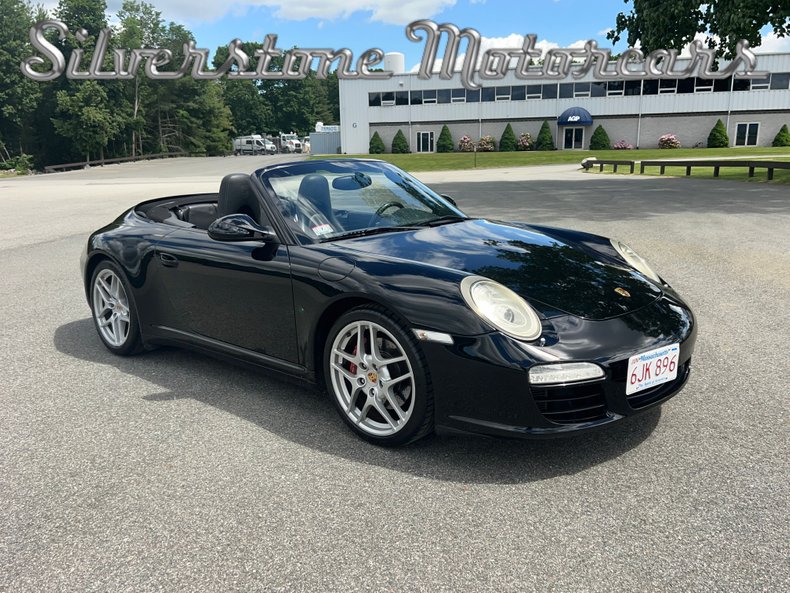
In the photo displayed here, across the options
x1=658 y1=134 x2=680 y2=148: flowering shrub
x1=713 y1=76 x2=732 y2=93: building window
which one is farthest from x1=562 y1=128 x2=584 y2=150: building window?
x1=713 y1=76 x2=732 y2=93: building window

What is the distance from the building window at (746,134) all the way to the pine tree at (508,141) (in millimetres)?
18292

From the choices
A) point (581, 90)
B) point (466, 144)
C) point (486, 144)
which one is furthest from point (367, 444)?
point (581, 90)

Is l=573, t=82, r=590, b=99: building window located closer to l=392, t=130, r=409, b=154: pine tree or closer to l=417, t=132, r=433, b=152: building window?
l=417, t=132, r=433, b=152: building window

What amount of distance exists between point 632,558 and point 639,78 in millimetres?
59495

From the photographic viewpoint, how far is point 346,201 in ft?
13.6

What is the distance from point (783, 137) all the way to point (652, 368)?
59734mm

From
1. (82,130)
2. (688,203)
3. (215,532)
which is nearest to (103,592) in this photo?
(215,532)

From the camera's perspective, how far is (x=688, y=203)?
47.6 feet

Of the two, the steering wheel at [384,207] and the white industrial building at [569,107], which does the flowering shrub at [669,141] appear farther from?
the steering wheel at [384,207]

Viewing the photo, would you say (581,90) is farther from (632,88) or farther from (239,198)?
(239,198)

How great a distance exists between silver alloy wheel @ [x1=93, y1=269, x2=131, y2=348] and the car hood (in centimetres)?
212

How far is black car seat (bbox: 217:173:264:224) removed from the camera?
399 cm

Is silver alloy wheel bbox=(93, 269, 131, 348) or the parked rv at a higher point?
the parked rv

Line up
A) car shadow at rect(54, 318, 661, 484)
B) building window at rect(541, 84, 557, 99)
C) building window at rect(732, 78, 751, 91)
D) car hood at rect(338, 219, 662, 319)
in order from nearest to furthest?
car shadow at rect(54, 318, 661, 484) → car hood at rect(338, 219, 662, 319) → building window at rect(732, 78, 751, 91) → building window at rect(541, 84, 557, 99)
